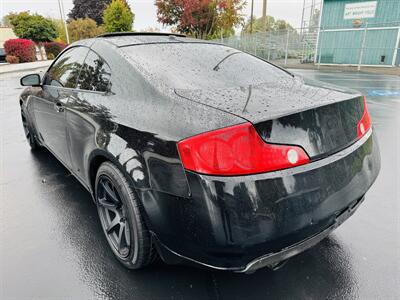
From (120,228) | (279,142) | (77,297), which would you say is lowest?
(77,297)

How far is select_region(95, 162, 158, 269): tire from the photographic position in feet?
5.82

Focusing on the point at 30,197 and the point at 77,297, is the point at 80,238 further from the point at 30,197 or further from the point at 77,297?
the point at 30,197

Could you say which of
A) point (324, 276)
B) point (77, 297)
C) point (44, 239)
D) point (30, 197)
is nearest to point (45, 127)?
point (30, 197)

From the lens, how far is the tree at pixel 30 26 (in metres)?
26.5

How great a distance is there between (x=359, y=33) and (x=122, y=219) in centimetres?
1912

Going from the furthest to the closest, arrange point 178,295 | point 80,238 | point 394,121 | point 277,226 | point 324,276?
1. point 394,121
2. point 80,238
3. point 324,276
4. point 178,295
5. point 277,226

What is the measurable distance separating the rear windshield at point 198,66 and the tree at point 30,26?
98.3 feet

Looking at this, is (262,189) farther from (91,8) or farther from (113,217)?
(91,8)

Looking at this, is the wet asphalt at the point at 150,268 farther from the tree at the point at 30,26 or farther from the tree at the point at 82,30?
the tree at the point at 82,30

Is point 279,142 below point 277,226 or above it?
above

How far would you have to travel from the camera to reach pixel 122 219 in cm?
204

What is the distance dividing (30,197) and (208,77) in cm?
226

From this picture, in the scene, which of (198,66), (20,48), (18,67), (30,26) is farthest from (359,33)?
(30,26)

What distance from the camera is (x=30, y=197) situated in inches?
119
